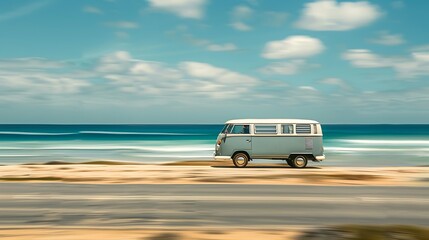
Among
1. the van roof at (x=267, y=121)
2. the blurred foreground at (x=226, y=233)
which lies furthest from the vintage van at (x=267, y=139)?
the blurred foreground at (x=226, y=233)

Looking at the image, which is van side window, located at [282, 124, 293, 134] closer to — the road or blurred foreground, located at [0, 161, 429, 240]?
blurred foreground, located at [0, 161, 429, 240]

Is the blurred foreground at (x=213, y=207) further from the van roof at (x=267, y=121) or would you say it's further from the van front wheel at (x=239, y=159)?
the van roof at (x=267, y=121)

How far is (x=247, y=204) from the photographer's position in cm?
1443

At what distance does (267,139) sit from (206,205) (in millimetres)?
13008

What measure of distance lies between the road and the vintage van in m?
7.96

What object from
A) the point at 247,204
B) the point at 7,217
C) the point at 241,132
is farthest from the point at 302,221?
the point at 241,132

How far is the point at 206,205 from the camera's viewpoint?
14234 millimetres

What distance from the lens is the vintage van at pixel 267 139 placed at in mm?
26828

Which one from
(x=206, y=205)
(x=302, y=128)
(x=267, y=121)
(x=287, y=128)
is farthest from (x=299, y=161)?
(x=206, y=205)

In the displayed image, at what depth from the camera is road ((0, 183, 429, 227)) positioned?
12.0 metres

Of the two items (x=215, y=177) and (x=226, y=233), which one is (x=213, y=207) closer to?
(x=226, y=233)

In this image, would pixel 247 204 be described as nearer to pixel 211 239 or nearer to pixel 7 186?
pixel 211 239

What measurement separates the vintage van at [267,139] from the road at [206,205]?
796 centimetres

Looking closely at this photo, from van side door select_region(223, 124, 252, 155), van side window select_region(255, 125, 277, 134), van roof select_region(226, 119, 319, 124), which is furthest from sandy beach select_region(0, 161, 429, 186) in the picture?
van roof select_region(226, 119, 319, 124)
